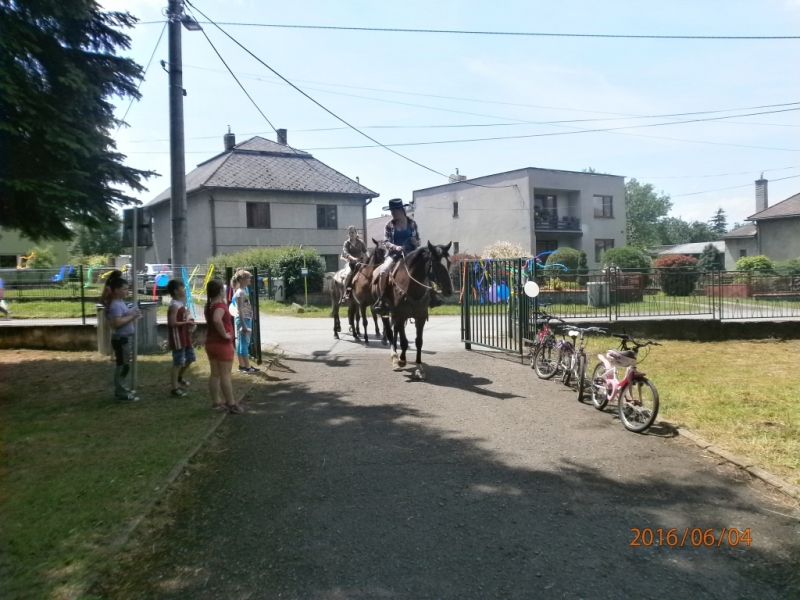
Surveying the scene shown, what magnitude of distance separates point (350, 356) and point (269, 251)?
55.6ft

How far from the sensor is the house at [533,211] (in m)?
42.0

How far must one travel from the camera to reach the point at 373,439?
22.1 ft

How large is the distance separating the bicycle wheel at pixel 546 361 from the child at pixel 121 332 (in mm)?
6165

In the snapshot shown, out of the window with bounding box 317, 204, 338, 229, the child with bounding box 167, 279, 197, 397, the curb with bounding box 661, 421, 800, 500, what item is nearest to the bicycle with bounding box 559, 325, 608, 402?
the curb with bounding box 661, 421, 800, 500

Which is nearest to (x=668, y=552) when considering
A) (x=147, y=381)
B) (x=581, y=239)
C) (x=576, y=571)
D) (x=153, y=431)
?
(x=576, y=571)

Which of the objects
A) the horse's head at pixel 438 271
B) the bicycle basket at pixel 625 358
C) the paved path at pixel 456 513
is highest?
the horse's head at pixel 438 271

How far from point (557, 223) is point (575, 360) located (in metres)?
35.6

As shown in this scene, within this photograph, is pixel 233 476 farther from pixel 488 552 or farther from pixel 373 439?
pixel 488 552

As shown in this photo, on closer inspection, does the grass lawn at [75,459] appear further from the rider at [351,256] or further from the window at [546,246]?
the window at [546,246]

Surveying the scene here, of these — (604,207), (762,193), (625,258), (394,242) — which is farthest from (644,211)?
(394,242)

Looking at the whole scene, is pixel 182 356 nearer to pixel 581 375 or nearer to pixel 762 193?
pixel 581 375

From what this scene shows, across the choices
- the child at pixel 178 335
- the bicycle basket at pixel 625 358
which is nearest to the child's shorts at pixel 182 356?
the child at pixel 178 335

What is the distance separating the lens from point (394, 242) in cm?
1147
